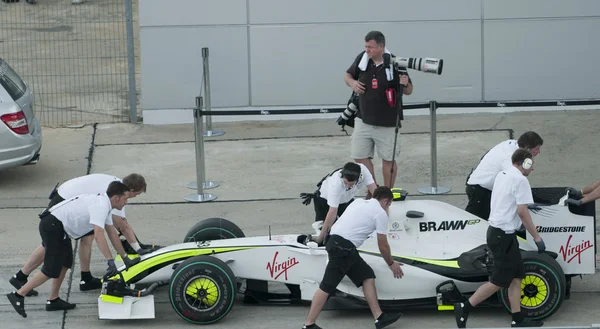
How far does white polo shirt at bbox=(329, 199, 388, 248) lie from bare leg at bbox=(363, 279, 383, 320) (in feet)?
1.05

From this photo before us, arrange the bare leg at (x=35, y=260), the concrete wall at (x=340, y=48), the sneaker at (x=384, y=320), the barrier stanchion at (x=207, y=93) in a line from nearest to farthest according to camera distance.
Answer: the sneaker at (x=384, y=320) < the bare leg at (x=35, y=260) < the barrier stanchion at (x=207, y=93) < the concrete wall at (x=340, y=48)

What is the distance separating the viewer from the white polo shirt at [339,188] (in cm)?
919

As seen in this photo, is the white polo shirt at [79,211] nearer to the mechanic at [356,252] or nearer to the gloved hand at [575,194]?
the mechanic at [356,252]

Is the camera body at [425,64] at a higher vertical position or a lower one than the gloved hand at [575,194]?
higher

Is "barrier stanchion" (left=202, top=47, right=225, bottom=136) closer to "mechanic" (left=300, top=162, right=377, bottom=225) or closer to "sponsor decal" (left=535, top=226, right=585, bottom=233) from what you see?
"mechanic" (left=300, top=162, right=377, bottom=225)

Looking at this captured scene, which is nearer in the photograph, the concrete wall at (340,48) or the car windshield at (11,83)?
the car windshield at (11,83)

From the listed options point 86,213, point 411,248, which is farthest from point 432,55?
point 86,213

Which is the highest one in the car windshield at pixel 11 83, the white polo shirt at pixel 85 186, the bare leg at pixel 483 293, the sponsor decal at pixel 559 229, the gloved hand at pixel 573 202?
the car windshield at pixel 11 83

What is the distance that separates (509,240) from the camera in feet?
27.2

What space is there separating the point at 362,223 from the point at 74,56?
1233 cm

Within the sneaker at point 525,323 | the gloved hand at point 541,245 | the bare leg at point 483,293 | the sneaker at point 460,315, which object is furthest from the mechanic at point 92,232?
the gloved hand at point 541,245

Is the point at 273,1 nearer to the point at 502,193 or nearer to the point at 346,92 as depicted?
the point at 346,92

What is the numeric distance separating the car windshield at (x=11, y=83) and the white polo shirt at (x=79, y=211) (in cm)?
390

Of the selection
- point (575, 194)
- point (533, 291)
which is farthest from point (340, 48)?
point (533, 291)
